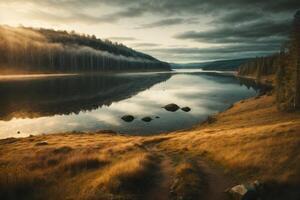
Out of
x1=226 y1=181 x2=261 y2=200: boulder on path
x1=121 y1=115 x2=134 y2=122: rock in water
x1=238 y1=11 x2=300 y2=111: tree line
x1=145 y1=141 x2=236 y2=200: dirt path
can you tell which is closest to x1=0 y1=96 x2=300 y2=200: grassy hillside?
x1=145 y1=141 x2=236 y2=200: dirt path

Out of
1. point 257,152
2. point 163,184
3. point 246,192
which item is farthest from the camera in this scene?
point 257,152

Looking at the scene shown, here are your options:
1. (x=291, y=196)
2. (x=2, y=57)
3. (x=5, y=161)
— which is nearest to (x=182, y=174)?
(x=291, y=196)

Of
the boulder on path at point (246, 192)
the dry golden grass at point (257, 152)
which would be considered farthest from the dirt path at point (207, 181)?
the dry golden grass at point (257, 152)

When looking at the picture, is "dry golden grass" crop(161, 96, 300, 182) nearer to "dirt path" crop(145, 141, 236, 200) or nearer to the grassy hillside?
the grassy hillside

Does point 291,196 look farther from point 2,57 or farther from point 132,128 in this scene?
point 2,57

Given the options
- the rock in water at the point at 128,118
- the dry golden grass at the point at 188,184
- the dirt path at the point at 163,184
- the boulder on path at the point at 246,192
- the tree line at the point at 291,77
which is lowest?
the rock in water at the point at 128,118

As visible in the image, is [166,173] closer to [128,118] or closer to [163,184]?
[163,184]

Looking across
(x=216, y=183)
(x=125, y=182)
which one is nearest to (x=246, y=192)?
(x=216, y=183)

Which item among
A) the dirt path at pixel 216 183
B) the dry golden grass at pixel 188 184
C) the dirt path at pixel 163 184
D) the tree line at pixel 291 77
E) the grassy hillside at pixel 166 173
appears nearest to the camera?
the dry golden grass at pixel 188 184

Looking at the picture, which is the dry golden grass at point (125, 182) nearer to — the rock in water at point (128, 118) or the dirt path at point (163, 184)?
the dirt path at point (163, 184)

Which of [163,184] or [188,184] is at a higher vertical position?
[188,184]

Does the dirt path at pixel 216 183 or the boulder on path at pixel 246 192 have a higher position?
the boulder on path at pixel 246 192

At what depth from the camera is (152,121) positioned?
57719 millimetres

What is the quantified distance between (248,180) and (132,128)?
123 feet
